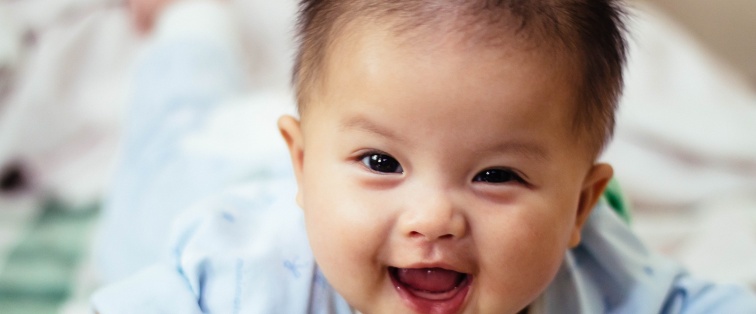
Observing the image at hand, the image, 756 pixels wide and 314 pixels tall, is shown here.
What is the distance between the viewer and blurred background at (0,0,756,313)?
4.19ft

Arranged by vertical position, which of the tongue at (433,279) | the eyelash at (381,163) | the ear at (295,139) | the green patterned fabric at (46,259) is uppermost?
the eyelash at (381,163)

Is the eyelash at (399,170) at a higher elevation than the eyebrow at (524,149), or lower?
lower

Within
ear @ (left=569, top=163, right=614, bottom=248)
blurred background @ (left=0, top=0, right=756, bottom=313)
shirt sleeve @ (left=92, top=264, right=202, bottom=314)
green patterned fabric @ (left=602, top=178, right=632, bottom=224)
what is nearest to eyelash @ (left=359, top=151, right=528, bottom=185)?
ear @ (left=569, top=163, right=614, bottom=248)

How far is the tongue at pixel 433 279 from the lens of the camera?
70cm

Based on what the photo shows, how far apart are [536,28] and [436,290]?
22 cm

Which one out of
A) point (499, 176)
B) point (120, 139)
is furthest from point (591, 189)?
point (120, 139)

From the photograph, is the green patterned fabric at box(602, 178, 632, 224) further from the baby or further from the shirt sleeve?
the shirt sleeve

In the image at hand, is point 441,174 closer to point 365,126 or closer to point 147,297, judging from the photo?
point 365,126

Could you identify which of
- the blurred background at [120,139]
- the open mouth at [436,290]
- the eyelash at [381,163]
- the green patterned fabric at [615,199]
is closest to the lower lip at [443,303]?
the open mouth at [436,290]

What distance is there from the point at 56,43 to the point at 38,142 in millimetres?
210

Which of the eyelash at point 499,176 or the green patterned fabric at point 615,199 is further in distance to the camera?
the green patterned fabric at point 615,199

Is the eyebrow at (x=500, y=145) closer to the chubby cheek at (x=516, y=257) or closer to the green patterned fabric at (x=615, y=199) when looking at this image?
the chubby cheek at (x=516, y=257)

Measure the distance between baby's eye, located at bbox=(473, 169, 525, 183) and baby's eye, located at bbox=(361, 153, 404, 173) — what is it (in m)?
0.06

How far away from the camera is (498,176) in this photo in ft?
2.26
